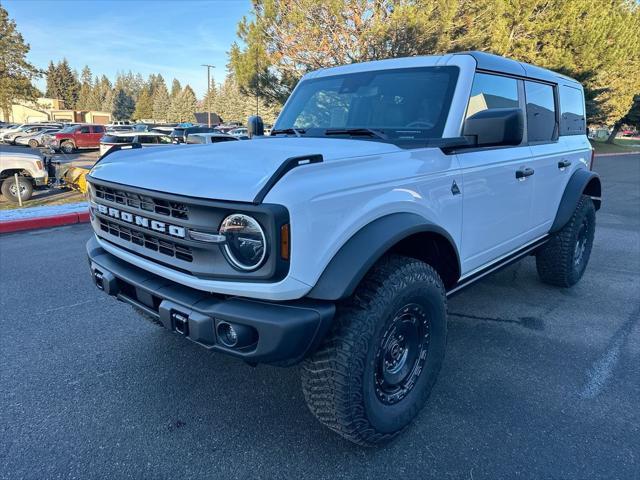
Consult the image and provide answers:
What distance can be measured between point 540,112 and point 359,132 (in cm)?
189

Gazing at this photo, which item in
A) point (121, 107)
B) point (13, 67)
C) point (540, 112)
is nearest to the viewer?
point (540, 112)

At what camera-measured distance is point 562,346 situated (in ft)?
11.3

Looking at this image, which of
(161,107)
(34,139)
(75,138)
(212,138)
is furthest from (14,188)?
(161,107)

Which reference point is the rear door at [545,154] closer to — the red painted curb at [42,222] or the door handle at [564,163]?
the door handle at [564,163]

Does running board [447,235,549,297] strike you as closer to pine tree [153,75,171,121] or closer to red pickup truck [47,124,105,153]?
red pickup truck [47,124,105,153]

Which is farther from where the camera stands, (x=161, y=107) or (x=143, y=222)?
(x=161, y=107)

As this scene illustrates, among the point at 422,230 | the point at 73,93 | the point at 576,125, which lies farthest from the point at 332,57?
the point at 73,93

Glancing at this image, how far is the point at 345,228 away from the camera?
1975 mm

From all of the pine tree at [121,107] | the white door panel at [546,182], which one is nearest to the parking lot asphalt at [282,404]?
the white door panel at [546,182]

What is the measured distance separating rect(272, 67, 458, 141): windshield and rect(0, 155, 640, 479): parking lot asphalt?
1634 millimetres

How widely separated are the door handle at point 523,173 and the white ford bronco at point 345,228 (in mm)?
21

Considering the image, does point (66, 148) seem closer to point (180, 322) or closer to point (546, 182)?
point (546, 182)

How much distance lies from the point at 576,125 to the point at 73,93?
126844 millimetres

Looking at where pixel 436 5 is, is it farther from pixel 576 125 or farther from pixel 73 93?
pixel 73 93
